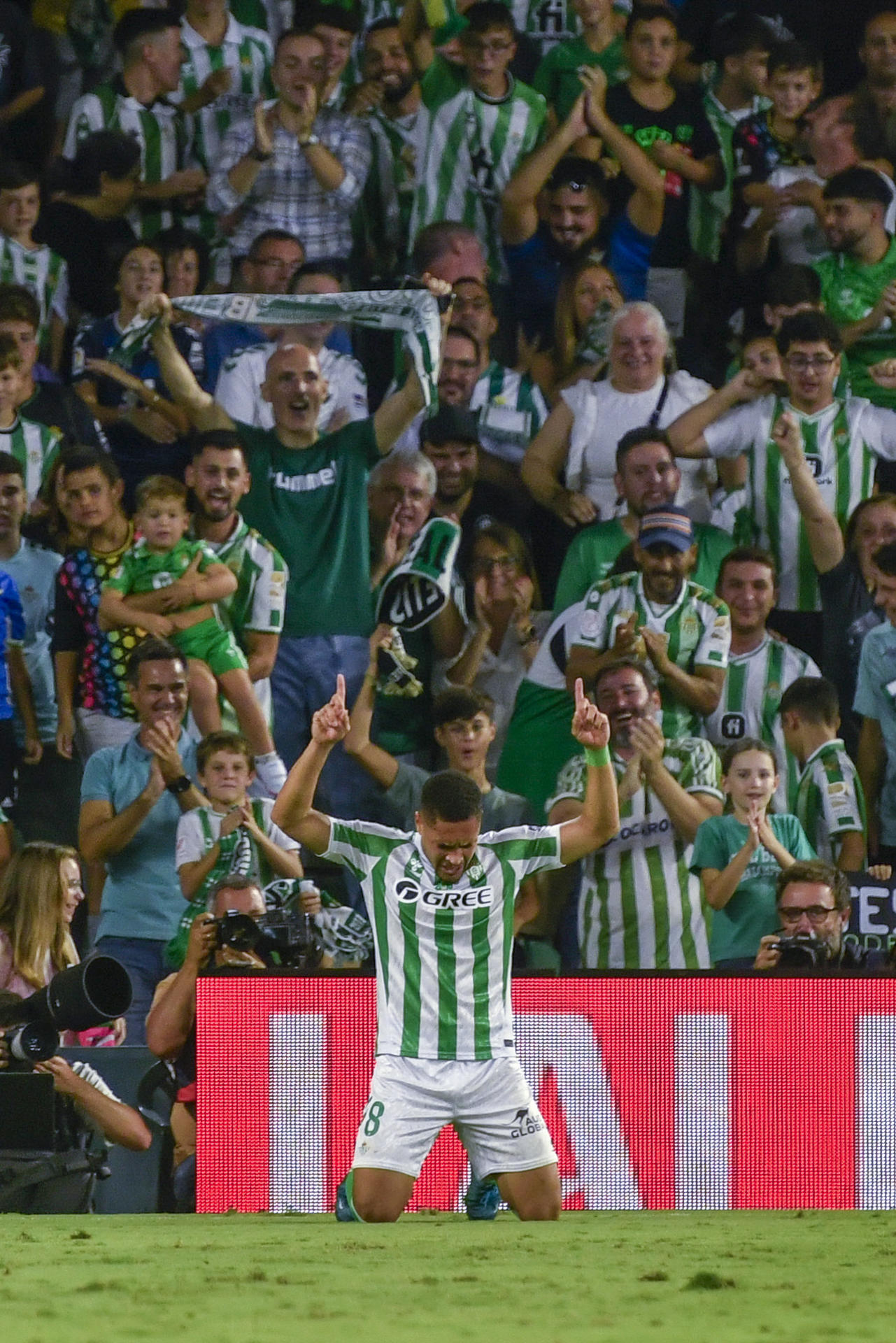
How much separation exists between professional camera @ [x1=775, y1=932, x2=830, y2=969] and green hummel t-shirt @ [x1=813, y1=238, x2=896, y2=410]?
4.16 metres

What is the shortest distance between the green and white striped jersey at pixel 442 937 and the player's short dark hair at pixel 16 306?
4.45 m

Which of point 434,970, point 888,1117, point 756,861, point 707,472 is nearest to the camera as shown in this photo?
point 434,970

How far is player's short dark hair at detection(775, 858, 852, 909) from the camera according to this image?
8.07 m

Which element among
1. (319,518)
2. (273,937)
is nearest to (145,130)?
(319,518)

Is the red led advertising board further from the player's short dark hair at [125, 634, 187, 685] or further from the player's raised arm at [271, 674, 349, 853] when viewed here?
the player's short dark hair at [125, 634, 187, 685]

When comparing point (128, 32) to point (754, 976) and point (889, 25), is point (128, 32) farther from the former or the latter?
point (754, 976)

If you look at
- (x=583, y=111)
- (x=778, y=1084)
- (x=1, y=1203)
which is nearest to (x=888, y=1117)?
(x=778, y=1084)

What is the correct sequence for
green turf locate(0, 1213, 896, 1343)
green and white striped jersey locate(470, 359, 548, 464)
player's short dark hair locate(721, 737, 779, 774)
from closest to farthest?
green turf locate(0, 1213, 896, 1343) → player's short dark hair locate(721, 737, 779, 774) → green and white striped jersey locate(470, 359, 548, 464)

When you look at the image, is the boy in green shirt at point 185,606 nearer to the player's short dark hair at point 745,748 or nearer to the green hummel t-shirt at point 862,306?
the player's short dark hair at point 745,748

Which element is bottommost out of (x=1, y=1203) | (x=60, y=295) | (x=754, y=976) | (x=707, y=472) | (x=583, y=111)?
(x=1, y=1203)

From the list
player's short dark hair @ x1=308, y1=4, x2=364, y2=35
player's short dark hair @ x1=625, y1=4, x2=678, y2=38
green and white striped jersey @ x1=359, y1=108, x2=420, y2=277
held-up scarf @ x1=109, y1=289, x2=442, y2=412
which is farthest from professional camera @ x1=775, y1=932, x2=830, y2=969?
player's short dark hair @ x1=308, y1=4, x2=364, y2=35

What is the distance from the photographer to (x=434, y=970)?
6836 mm

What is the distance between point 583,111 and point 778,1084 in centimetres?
593

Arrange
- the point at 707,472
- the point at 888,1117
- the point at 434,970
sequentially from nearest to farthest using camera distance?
1. the point at 434,970
2. the point at 888,1117
3. the point at 707,472
